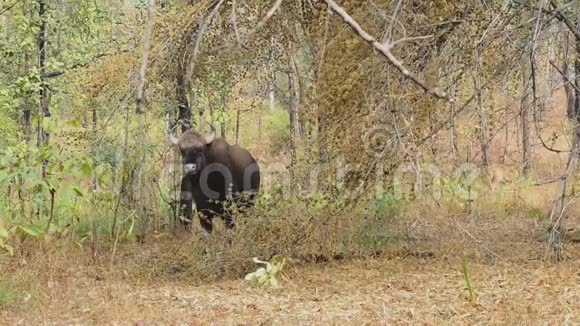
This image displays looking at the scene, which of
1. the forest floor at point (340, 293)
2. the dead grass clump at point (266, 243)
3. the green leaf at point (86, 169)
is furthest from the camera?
the dead grass clump at point (266, 243)

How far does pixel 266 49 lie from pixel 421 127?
292 centimetres

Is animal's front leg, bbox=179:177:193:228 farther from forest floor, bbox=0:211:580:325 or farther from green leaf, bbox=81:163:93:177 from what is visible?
green leaf, bbox=81:163:93:177

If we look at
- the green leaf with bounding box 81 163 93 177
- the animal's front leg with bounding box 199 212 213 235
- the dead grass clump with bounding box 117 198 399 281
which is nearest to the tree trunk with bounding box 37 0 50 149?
the animal's front leg with bounding box 199 212 213 235

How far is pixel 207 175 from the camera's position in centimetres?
1079

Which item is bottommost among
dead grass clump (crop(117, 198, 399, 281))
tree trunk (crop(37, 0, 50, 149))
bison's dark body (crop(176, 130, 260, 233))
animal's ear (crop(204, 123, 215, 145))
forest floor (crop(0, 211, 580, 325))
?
forest floor (crop(0, 211, 580, 325))

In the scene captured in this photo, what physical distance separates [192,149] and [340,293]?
4.06 m

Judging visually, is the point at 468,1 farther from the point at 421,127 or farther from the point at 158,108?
the point at 158,108

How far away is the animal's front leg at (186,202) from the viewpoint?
10.7 meters

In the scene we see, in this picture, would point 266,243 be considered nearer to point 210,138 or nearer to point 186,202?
point 210,138

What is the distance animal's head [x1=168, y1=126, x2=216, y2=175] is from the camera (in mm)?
10113

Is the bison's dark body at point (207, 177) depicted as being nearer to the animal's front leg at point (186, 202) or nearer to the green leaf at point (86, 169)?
the animal's front leg at point (186, 202)

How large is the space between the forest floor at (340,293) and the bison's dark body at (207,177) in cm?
213
